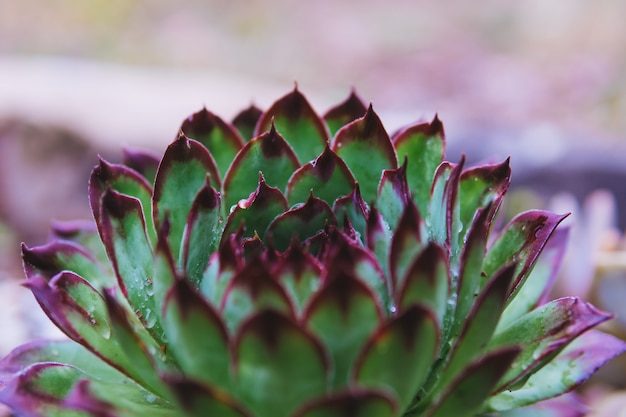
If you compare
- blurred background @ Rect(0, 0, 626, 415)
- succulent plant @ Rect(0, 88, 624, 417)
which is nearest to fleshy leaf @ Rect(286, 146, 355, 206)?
succulent plant @ Rect(0, 88, 624, 417)

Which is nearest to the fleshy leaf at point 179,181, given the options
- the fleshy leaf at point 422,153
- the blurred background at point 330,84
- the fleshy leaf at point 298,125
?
the fleshy leaf at point 298,125

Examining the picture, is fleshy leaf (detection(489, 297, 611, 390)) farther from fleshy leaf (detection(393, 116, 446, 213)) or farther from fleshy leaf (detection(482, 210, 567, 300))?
fleshy leaf (detection(393, 116, 446, 213))

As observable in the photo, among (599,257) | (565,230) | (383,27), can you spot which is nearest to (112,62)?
(383,27)

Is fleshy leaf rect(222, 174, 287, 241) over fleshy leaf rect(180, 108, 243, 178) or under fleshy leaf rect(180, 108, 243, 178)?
under

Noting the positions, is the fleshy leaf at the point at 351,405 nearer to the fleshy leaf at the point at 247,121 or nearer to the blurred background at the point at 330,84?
the fleshy leaf at the point at 247,121

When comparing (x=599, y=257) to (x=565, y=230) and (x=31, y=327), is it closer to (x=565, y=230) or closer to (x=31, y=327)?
(x=565, y=230)

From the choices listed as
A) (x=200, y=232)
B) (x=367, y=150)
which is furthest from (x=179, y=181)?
(x=367, y=150)

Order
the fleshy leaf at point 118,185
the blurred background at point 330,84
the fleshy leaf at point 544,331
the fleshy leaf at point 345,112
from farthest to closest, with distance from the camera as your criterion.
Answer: the blurred background at point 330,84, the fleshy leaf at point 345,112, the fleshy leaf at point 118,185, the fleshy leaf at point 544,331
